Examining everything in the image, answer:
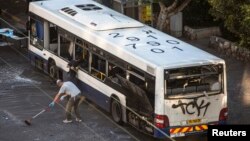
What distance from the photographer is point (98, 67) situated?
1938 centimetres

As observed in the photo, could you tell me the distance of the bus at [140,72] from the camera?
16.2 m

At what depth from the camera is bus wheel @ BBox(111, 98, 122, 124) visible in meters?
18.1

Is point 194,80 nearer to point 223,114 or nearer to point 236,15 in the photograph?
point 223,114

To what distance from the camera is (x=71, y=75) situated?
2072 centimetres

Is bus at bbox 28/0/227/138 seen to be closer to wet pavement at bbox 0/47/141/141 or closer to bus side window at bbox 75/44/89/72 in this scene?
bus side window at bbox 75/44/89/72

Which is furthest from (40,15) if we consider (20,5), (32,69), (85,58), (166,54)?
(20,5)

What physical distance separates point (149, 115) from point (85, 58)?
4.41 meters

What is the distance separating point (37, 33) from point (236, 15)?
7546 millimetres

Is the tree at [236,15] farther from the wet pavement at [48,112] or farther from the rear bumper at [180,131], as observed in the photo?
the rear bumper at [180,131]

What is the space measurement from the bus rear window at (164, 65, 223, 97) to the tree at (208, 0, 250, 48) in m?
6.41

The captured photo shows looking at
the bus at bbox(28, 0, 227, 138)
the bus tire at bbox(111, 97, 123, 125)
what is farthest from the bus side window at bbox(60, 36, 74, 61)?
the bus tire at bbox(111, 97, 123, 125)

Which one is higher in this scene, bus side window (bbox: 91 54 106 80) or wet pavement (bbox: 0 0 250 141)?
bus side window (bbox: 91 54 106 80)

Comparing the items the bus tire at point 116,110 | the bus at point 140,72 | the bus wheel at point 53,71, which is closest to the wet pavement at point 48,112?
the bus tire at point 116,110

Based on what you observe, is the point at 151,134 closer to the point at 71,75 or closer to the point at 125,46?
the point at 125,46
